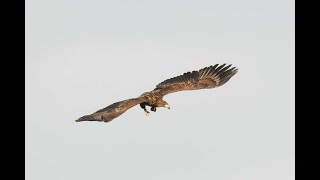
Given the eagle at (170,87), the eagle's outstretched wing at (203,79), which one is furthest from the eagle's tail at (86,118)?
the eagle's outstretched wing at (203,79)

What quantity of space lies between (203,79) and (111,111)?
19.2ft

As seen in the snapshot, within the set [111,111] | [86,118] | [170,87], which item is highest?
[170,87]

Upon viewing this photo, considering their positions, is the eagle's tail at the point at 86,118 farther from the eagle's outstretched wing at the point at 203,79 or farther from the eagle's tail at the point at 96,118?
the eagle's outstretched wing at the point at 203,79

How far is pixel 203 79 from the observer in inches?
916

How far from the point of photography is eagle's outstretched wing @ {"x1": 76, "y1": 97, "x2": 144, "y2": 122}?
59.2ft

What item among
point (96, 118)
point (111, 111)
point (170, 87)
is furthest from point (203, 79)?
point (96, 118)

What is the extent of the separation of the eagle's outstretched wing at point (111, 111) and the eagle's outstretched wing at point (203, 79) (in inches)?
126

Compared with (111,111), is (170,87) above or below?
above

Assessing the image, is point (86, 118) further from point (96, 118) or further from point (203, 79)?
point (203, 79)

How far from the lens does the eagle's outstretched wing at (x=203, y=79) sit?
22.6 metres
